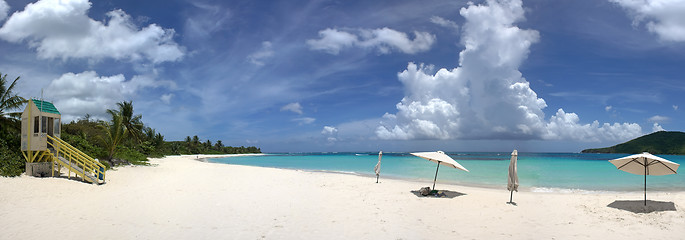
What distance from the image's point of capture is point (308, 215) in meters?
8.58

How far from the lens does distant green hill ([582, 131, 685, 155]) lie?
350 ft

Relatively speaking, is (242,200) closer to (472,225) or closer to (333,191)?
(333,191)

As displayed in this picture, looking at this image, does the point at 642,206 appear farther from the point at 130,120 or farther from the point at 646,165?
the point at 130,120

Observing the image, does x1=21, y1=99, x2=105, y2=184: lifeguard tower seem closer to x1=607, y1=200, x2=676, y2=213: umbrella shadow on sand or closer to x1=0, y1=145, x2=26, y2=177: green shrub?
x1=0, y1=145, x2=26, y2=177: green shrub

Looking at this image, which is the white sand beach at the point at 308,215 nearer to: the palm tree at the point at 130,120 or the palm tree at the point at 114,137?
A: the palm tree at the point at 114,137

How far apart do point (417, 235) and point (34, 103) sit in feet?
53.3

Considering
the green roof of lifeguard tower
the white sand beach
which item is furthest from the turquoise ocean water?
the green roof of lifeguard tower

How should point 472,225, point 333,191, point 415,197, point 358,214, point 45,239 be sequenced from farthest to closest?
1. point 333,191
2. point 415,197
3. point 358,214
4. point 472,225
5. point 45,239

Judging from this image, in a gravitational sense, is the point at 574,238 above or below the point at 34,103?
below

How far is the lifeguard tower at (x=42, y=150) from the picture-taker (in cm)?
1377

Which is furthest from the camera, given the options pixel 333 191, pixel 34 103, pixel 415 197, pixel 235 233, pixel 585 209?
pixel 34 103

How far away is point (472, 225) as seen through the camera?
7840 millimetres

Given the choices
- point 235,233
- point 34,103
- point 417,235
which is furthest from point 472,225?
point 34,103

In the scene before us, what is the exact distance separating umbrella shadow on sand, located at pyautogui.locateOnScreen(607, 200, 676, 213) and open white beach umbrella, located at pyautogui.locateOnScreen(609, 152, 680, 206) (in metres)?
0.89
